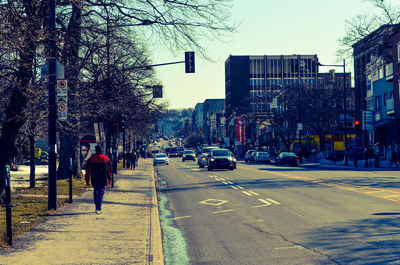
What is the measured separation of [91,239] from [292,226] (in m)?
4.30

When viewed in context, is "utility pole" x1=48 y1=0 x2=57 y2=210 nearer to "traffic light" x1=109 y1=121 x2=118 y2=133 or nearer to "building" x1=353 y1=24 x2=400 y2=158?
"traffic light" x1=109 y1=121 x2=118 y2=133

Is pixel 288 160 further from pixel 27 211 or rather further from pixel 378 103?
pixel 27 211

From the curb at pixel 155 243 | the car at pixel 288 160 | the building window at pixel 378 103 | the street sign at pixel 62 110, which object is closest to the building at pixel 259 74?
the building window at pixel 378 103

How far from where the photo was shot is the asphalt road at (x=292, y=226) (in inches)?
326

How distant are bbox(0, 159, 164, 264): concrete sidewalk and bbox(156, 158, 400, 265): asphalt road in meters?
0.76

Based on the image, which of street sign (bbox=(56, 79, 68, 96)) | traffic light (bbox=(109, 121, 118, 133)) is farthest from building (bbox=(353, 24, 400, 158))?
street sign (bbox=(56, 79, 68, 96))

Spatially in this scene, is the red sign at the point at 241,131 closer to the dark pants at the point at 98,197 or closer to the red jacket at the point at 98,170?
the red jacket at the point at 98,170

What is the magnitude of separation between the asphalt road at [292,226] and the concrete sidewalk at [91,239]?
0.76 meters

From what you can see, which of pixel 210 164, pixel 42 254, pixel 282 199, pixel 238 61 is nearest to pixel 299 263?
pixel 42 254

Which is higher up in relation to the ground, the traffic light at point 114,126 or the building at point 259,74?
the building at point 259,74

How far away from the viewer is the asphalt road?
8.29 metres

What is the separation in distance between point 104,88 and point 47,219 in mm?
12555

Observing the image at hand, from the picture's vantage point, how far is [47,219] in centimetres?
1243

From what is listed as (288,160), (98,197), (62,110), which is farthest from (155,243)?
(288,160)
